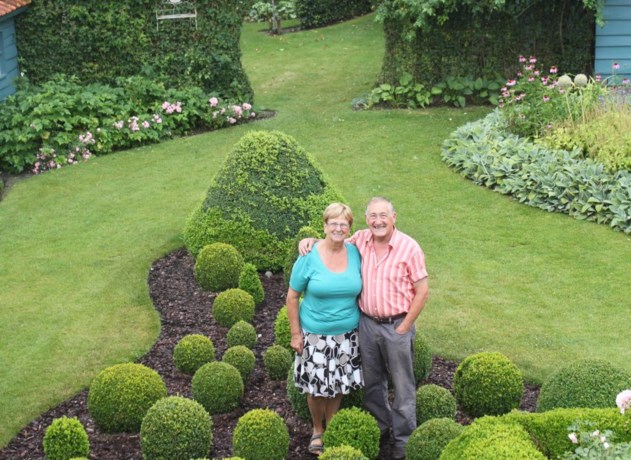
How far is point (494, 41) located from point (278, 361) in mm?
11086

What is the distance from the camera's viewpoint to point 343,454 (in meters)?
6.18

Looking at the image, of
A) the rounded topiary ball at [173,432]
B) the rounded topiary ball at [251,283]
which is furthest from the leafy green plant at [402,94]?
the rounded topiary ball at [173,432]

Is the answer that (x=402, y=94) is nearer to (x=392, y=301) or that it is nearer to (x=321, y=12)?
(x=321, y=12)

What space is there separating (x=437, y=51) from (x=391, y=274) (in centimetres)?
1177

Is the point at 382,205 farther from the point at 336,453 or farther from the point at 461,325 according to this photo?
the point at 461,325

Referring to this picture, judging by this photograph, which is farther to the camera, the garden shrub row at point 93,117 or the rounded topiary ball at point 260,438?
the garden shrub row at point 93,117

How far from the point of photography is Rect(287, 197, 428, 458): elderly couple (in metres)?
6.66

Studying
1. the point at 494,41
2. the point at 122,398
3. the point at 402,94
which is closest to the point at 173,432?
the point at 122,398

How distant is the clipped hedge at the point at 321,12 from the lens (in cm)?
2681

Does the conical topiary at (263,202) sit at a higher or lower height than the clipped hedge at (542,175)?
higher

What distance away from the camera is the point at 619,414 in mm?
6055

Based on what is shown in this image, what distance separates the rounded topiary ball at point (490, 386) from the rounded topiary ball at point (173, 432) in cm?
206

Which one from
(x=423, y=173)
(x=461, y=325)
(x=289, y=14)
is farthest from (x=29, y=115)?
(x=289, y=14)

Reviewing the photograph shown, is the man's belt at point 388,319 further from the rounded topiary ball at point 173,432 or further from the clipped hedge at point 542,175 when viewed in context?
the clipped hedge at point 542,175
